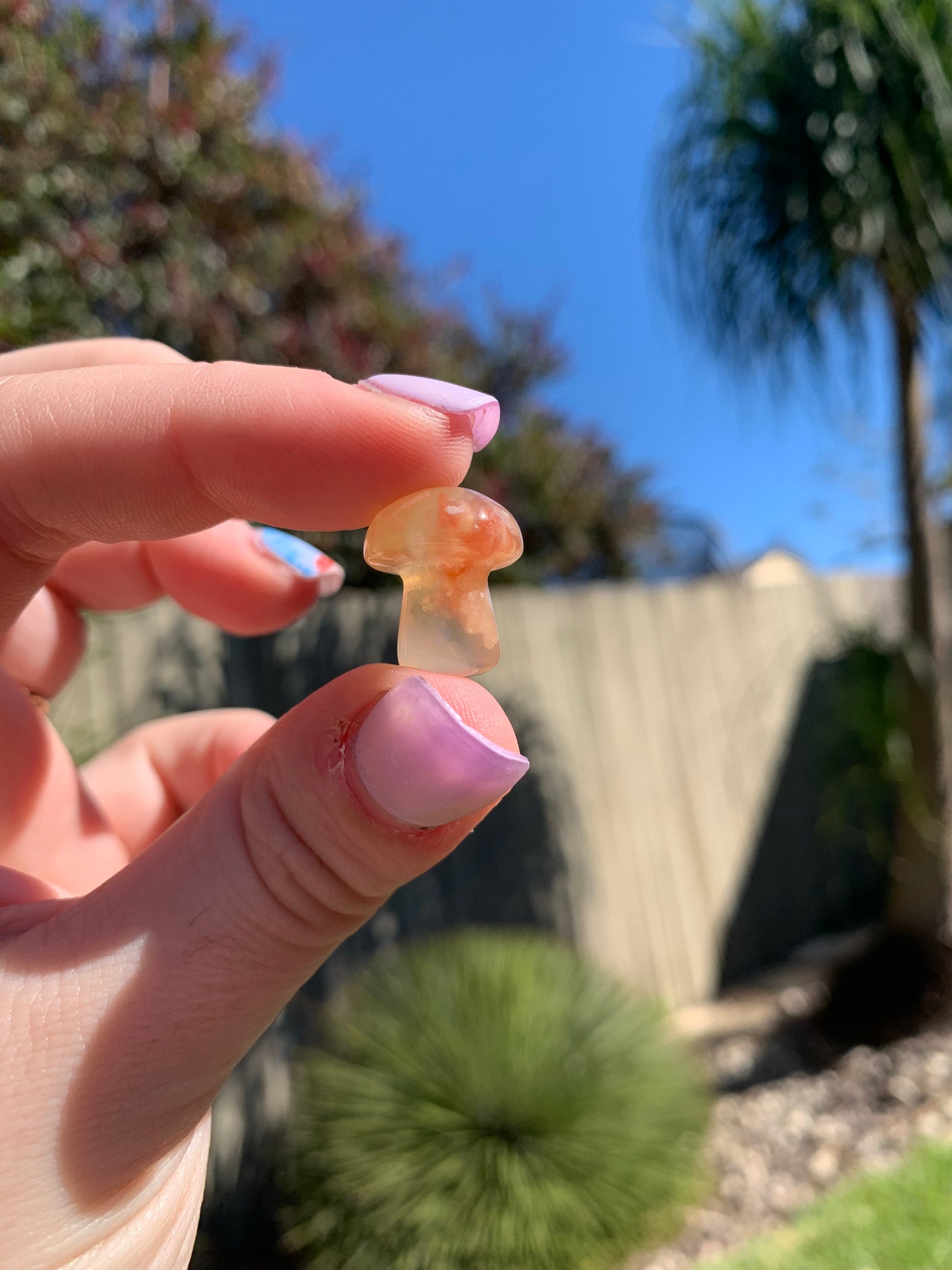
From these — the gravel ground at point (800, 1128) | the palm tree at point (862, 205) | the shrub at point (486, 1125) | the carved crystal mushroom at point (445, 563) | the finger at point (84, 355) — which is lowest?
the gravel ground at point (800, 1128)

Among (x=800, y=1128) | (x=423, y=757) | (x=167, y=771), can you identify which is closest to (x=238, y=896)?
(x=423, y=757)

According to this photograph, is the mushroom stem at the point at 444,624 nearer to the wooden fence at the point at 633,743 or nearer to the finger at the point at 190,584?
the finger at the point at 190,584

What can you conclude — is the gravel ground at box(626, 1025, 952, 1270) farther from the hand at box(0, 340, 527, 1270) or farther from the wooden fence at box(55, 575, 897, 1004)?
the hand at box(0, 340, 527, 1270)

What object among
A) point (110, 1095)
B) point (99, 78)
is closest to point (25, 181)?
point (99, 78)

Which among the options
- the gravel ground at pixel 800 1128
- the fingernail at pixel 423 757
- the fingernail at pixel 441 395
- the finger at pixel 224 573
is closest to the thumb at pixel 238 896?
the fingernail at pixel 423 757

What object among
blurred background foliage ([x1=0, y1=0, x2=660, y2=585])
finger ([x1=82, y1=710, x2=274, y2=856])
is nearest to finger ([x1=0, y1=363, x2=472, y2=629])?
finger ([x1=82, y1=710, x2=274, y2=856])

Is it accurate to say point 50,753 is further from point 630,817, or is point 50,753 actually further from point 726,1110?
point 630,817

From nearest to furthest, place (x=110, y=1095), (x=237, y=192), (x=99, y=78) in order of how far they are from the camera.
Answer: (x=110, y=1095) < (x=99, y=78) < (x=237, y=192)
